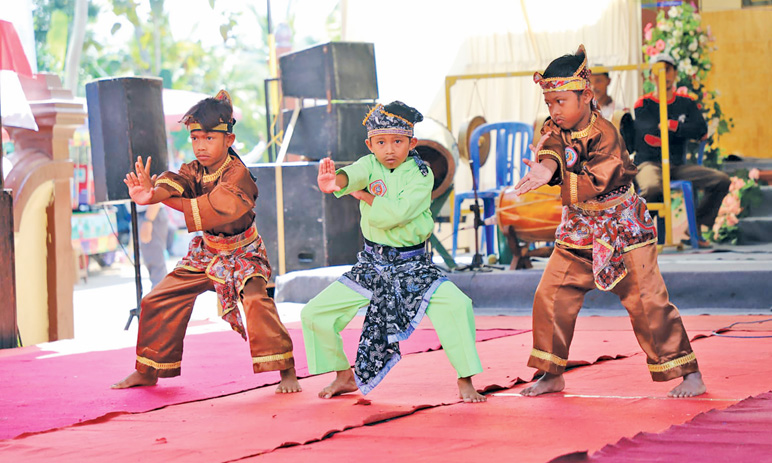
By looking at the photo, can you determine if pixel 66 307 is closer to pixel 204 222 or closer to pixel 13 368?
pixel 13 368

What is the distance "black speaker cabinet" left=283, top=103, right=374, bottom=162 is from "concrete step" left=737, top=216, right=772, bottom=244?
11.2 feet

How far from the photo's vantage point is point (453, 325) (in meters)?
3.70

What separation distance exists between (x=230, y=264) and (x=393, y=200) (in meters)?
0.85

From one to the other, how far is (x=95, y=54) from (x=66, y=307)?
30.1 meters

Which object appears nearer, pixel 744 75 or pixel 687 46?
pixel 687 46

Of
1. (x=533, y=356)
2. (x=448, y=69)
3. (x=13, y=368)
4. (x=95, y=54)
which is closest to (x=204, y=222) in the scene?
(x=533, y=356)

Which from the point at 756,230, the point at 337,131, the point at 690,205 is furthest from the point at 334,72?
the point at 756,230

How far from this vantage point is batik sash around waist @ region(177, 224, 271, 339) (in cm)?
419

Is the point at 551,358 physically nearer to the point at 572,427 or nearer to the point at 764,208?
the point at 572,427

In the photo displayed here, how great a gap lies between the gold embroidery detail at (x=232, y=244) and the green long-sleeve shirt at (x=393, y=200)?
24.0 inches

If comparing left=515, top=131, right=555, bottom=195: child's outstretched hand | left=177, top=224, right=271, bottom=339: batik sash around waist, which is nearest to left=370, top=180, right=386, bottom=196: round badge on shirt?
left=515, top=131, right=555, bottom=195: child's outstretched hand

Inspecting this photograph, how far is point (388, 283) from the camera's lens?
3836 millimetres

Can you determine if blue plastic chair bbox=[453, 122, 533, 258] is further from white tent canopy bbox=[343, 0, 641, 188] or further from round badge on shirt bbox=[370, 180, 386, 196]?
round badge on shirt bbox=[370, 180, 386, 196]

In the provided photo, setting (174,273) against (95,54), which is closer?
(174,273)
